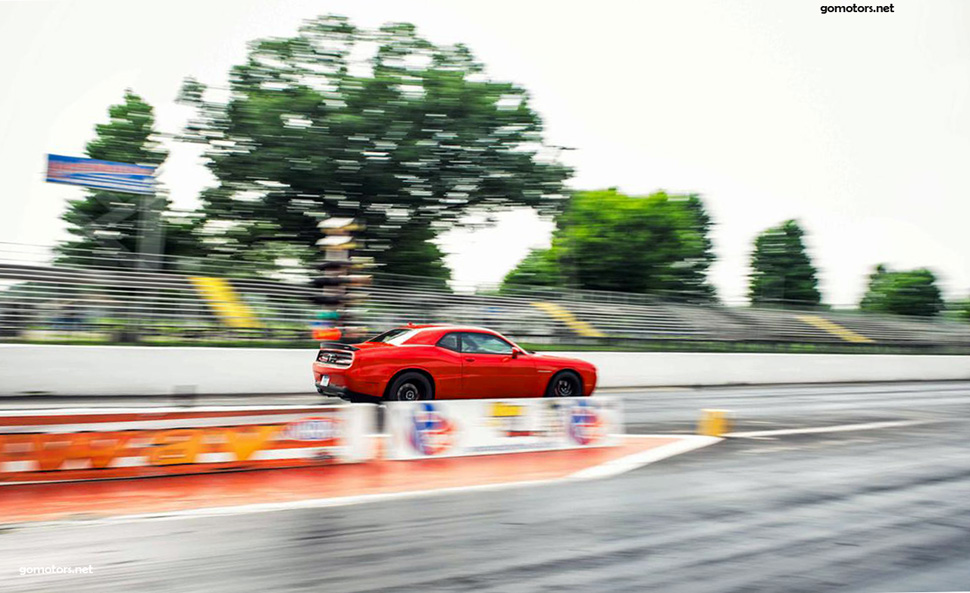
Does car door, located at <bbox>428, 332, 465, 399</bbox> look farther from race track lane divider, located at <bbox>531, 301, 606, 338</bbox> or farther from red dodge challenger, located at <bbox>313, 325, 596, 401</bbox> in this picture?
race track lane divider, located at <bbox>531, 301, 606, 338</bbox>

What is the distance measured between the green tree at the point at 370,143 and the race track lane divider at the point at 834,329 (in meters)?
13.7

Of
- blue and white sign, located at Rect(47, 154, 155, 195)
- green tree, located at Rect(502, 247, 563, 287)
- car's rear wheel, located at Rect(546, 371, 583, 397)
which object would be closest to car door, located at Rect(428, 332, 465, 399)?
car's rear wheel, located at Rect(546, 371, 583, 397)

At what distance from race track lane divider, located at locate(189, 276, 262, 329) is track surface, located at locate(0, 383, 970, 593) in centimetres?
1502

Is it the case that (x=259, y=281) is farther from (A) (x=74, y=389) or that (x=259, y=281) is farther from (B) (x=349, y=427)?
(B) (x=349, y=427)

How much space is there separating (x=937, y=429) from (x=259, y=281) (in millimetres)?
18382

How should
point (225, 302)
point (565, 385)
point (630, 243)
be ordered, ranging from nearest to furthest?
point (565, 385), point (225, 302), point (630, 243)

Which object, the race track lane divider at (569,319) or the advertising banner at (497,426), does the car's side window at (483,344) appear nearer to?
the advertising banner at (497,426)

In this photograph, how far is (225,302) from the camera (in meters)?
21.9

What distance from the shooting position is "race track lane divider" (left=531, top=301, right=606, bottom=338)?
88.5 feet

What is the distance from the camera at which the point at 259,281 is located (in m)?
23.9

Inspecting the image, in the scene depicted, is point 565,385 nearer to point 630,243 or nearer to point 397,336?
point 397,336

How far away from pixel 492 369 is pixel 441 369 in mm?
983

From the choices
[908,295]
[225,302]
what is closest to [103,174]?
[225,302]

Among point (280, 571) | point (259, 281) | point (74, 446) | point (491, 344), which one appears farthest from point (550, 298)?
point (280, 571)
